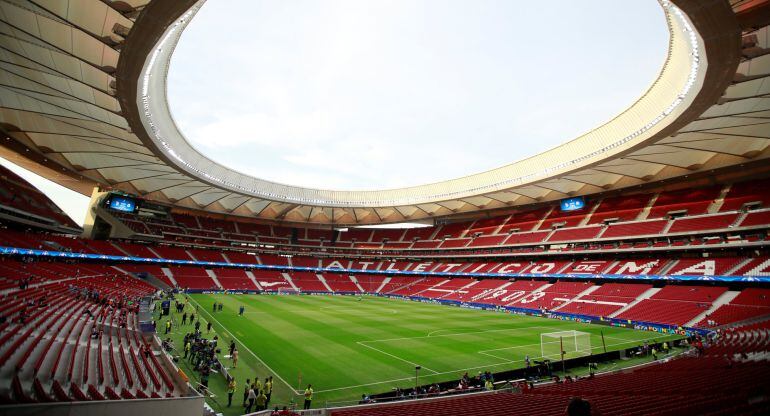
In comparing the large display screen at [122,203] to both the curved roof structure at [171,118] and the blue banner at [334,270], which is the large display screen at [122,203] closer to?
the curved roof structure at [171,118]

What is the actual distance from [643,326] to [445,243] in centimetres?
3484

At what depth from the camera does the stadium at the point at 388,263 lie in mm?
13500

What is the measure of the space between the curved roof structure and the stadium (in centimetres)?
17

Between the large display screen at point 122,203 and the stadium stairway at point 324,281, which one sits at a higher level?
the large display screen at point 122,203

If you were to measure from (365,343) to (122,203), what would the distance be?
129 ft

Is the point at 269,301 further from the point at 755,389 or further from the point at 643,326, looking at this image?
the point at 755,389

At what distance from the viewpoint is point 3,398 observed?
7324mm

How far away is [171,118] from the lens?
106 ft

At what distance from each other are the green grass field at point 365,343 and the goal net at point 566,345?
26.5 inches

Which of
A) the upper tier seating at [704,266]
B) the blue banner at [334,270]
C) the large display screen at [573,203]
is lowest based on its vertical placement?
the blue banner at [334,270]

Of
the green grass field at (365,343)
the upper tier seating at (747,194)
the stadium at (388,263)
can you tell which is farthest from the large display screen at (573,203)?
the green grass field at (365,343)

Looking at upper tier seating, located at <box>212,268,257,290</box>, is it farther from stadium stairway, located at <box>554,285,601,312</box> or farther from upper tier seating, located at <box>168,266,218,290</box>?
stadium stairway, located at <box>554,285,601,312</box>

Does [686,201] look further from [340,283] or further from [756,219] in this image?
[340,283]

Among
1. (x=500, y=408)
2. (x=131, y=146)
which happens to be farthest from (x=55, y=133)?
(x=500, y=408)
